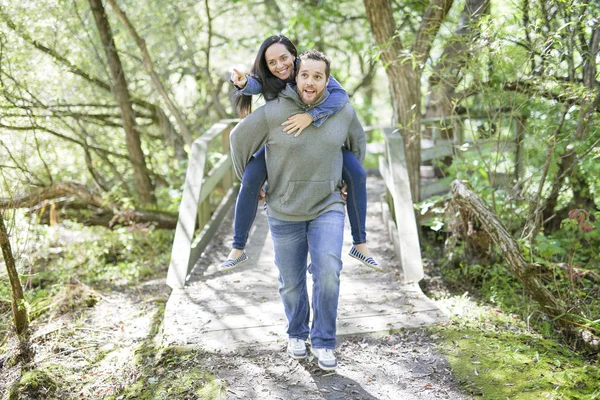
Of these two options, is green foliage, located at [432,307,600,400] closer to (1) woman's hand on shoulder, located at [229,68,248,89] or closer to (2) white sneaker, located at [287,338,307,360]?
(2) white sneaker, located at [287,338,307,360]

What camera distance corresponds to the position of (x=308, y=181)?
10.0ft

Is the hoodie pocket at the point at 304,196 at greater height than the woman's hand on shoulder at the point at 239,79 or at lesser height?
lesser

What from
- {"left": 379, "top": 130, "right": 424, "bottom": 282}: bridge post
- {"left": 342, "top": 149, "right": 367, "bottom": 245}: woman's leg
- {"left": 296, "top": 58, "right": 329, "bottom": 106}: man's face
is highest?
{"left": 296, "top": 58, "right": 329, "bottom": 106}: man's face

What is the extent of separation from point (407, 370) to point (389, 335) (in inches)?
17.5

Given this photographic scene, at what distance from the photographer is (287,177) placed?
3055 millimetres

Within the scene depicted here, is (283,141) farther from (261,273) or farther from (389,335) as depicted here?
(261,273)

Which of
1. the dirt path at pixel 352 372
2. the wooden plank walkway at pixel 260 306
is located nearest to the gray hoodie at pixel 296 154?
the dirt path at pixel 352 372

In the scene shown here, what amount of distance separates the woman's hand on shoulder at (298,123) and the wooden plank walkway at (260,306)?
149 cm

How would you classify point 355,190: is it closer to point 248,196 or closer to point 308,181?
point 308,181

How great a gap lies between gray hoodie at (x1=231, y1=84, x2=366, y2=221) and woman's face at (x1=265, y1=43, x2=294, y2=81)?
0.31ft

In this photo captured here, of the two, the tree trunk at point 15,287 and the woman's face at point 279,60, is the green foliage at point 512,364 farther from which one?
the tree trunk at point 15,287

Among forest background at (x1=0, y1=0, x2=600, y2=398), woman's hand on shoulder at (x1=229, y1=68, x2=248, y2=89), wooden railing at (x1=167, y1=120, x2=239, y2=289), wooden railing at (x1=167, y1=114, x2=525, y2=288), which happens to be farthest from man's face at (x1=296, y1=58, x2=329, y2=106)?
wooden railing at (x1=167, y1=120, x2=239, y2=289)

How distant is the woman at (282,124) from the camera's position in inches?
121

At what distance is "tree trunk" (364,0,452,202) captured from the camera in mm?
5398
